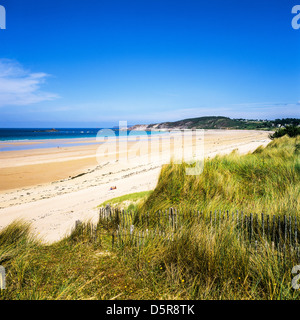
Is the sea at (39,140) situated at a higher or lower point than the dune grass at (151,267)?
higher

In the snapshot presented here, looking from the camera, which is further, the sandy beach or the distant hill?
the distant hill

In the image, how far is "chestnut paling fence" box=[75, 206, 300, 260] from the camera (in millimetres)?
3953

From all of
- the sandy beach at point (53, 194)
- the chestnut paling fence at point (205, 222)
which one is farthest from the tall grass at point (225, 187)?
the sandy beach at point (53, 194)

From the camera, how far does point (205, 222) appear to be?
473 centimetres

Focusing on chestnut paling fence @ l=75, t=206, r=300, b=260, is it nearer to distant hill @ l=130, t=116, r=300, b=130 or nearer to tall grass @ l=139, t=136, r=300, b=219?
tall grass @ l=139, t=136, r=300, b=219

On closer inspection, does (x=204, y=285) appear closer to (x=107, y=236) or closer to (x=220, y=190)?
(x=107, y=236)

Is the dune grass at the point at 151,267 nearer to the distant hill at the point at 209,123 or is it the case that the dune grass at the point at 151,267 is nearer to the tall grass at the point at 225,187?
the tall grass at the point at 225,187

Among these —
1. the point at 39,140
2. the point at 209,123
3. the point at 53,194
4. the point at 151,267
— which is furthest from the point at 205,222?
the point at 209,123

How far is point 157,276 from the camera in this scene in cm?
344

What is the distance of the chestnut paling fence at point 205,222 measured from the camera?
3.95m

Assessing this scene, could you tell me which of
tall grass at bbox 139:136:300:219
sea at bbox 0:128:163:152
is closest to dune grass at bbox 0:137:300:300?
tall grass at bbox 139:136:300:219

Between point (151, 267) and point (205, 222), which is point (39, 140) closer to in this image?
point (205, 222)
